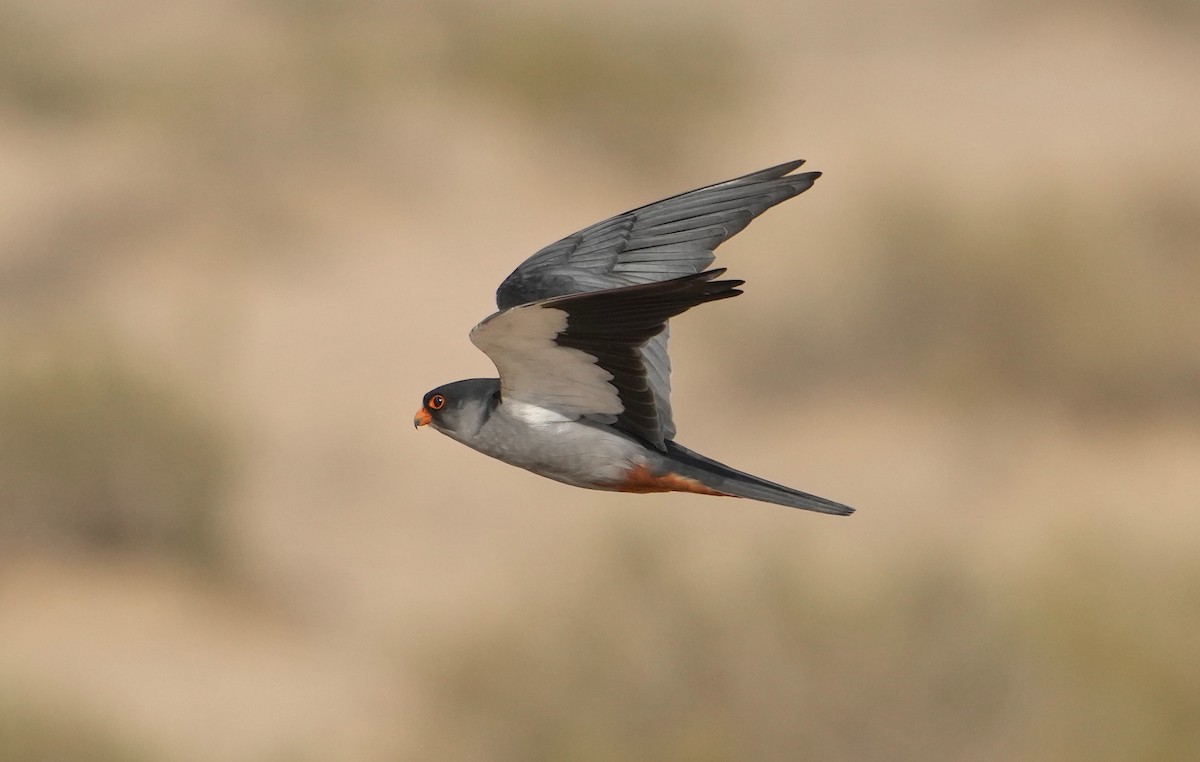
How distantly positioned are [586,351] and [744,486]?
699 mm

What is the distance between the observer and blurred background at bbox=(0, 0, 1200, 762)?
31.4ft

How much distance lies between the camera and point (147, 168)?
20312 millimetres

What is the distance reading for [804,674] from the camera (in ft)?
30.7

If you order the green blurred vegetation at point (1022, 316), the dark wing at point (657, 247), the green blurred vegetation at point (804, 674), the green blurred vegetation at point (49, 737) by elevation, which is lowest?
the green blurred vegetation at point (49, 737)

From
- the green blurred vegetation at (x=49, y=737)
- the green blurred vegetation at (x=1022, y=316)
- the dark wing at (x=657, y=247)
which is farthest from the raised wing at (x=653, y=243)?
the green blurred vegetation at (x=1022, y=316)

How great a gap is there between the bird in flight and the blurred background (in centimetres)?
336

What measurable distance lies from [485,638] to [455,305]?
6966 millimetres

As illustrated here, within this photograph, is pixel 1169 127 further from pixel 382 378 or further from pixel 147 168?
pixel 147 168

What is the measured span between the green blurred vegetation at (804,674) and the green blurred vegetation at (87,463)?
4550 mm

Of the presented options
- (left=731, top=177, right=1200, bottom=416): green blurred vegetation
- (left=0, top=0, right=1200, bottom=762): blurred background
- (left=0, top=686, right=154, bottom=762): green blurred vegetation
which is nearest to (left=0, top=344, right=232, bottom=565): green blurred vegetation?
(left=0, top=0, right=1200, bottom=762): blurred background

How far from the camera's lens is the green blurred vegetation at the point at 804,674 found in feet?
29.8

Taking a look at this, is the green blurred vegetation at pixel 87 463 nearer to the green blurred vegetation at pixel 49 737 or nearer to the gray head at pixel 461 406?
the green blurred vegetation at pixel 49 737

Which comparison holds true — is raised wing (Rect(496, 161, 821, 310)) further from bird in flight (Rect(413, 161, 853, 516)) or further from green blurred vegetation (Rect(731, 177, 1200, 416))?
green blurred vegetation (Rect(731, 177, 1200, 416))

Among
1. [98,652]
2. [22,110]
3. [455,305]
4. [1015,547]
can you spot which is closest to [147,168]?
[22,110]
